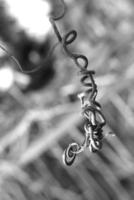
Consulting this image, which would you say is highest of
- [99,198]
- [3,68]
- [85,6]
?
[85,6]

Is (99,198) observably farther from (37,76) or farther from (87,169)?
(37,76)

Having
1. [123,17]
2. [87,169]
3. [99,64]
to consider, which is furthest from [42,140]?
[123,17]

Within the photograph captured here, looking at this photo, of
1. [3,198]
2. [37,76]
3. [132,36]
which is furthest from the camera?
[37,76]

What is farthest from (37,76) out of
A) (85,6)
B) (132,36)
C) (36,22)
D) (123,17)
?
(132,36)

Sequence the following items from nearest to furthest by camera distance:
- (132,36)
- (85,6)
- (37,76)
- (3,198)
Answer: (132,36), (3,198), (85,6), (37,76)

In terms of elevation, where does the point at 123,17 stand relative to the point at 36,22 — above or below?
below

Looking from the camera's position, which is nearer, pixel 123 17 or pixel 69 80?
pixel 69 80
